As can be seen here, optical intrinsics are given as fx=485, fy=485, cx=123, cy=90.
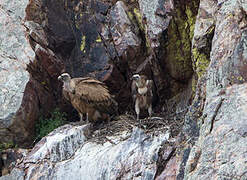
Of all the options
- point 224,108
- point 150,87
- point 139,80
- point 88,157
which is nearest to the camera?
point 224,108

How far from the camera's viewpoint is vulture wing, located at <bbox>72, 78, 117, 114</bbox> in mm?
10227

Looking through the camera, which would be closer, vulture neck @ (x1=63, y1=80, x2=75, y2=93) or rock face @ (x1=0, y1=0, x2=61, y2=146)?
rock face @ (x1=0, y1=0, x2=61, y2=146)

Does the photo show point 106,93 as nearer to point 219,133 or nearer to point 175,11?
point 175,11

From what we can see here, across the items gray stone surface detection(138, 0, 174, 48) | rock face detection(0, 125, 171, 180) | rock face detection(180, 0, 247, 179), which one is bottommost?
rock face detection(0, 125, 171, 180)

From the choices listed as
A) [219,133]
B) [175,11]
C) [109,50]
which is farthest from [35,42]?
[219,133]

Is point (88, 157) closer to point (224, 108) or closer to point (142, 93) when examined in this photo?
point (142, 93)

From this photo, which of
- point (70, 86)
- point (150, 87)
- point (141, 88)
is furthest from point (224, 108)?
point (70, 86)

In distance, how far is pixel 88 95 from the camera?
33.7 feet

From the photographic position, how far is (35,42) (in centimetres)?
1089

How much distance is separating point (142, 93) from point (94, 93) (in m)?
1.02

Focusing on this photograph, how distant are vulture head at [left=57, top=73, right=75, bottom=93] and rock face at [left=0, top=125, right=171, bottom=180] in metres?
0.88

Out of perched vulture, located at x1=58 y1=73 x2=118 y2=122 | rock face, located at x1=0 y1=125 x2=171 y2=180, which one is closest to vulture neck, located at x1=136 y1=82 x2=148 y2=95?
perched vulture, located at x1=58 y1=73 x2=118 y2=122

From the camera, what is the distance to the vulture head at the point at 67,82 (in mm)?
10195

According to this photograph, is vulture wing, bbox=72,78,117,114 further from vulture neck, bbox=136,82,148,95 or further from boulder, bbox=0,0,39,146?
boulder, bbox=0,0,39,146
